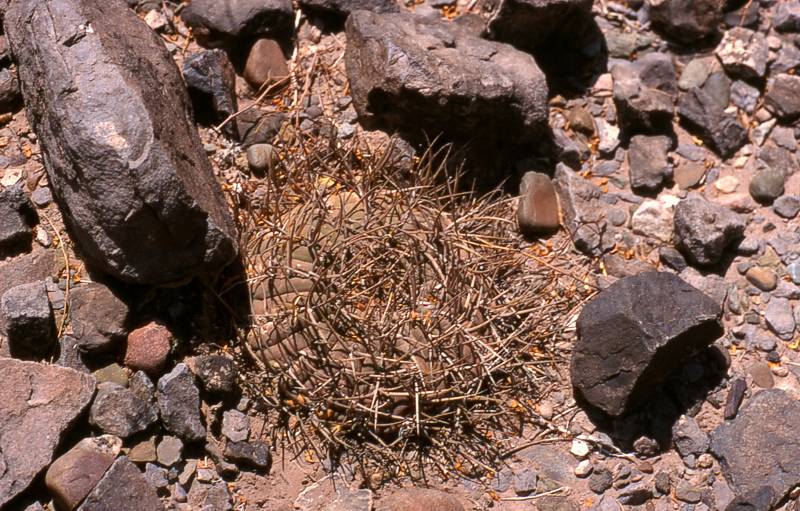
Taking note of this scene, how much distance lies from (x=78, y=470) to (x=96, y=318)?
0.39m

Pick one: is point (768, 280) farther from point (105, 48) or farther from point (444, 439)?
point (105, 48)

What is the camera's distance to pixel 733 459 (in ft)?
Result: 8.86

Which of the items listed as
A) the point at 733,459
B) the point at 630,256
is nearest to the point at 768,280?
the point at 630,256

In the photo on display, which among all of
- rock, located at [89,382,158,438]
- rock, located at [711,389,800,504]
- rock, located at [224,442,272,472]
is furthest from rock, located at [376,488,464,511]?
rock, located at [711,389,800,504]

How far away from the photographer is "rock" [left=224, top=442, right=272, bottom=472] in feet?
8.46

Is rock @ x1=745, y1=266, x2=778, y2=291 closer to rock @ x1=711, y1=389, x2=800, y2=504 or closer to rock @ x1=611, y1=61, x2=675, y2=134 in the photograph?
rock @ x1=711, y1=389, x2=800, y2=504

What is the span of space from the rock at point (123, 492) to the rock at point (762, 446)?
1.48m

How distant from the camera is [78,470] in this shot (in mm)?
2393

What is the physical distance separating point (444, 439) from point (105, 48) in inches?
52.4


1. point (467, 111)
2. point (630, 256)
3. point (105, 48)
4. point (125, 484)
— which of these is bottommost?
point (630, 256)

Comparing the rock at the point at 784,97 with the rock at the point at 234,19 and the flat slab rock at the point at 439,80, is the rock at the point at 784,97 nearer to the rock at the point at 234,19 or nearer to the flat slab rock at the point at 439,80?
the flat slab rock at the point at 439,80

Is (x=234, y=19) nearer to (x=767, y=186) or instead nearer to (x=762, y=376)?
(x=767, y=186)

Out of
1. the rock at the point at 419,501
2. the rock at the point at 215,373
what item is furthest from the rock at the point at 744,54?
the rock at the point at 215,373

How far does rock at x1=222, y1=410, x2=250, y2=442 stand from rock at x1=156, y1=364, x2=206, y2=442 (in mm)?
73
